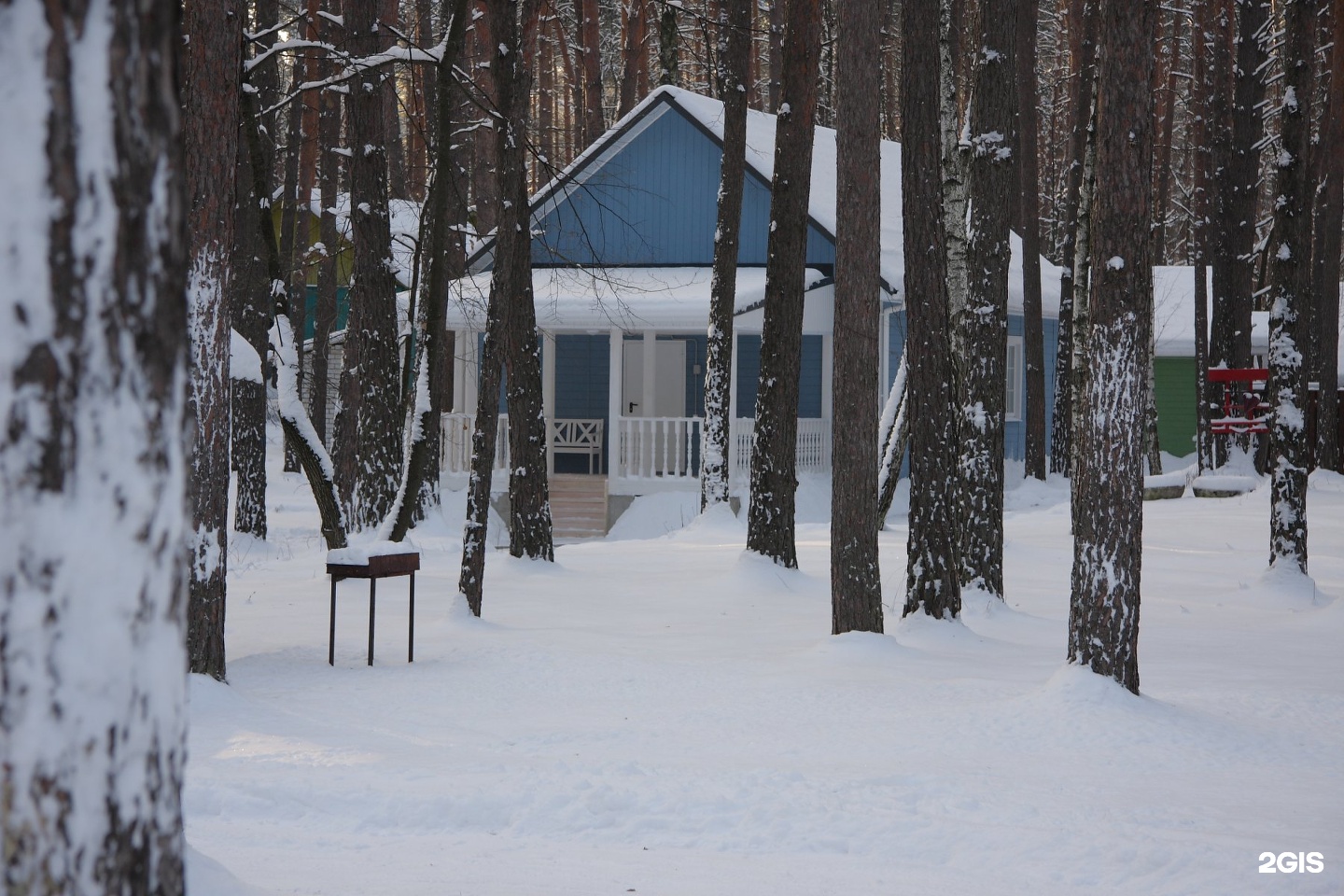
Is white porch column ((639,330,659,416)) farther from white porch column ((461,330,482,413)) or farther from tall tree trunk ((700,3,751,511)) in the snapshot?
tall tree trunk ((700,3,751,511))

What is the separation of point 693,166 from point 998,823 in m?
17.8

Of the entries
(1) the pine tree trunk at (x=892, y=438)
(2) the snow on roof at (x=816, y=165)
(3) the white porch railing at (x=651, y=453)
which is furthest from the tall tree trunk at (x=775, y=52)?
(1) the pine tree trunk at (x=892, y=438)

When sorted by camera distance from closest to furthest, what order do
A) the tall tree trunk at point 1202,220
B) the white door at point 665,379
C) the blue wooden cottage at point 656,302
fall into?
the blue wooden cottage at point 656,302 < the tall tree trunk at point 1202,220 < the white door at point 665,379

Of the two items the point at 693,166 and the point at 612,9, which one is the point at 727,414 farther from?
the point at 612,9

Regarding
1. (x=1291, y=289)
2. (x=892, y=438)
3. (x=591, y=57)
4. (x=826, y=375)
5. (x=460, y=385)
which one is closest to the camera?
(x=1291, y=289)

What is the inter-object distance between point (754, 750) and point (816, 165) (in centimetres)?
1825

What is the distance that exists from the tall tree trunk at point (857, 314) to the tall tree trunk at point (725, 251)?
334cm

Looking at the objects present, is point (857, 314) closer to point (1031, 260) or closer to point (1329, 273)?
point (1031, 260)

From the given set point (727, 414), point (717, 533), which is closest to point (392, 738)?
point (717, 533)

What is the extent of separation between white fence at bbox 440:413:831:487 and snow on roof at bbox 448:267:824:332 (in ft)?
4.67

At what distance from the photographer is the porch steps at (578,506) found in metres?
18.6

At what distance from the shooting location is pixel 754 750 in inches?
233

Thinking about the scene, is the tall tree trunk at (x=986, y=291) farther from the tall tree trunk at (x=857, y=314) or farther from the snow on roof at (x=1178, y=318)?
the snow on roof at (x=1178, y=318)

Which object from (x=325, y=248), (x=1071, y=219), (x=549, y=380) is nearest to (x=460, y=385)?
(x=549, y=380)
